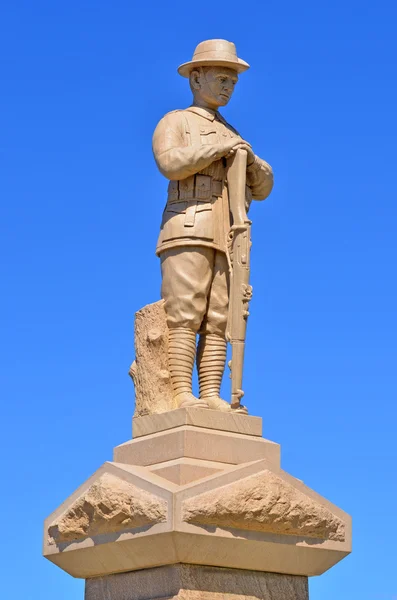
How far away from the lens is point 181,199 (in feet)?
33.9

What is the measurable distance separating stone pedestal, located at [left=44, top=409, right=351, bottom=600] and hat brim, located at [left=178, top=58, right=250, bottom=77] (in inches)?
109

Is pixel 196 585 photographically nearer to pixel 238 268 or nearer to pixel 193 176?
pixel 238 268

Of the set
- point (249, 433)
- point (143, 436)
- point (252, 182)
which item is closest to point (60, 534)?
point (143, 436)

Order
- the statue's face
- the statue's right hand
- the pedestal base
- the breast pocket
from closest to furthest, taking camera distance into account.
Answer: the pedestal base
the statue's right hand
the breast pocket
the statue's face

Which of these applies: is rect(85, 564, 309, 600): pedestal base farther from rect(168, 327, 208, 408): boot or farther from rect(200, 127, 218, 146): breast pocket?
rect(200, 127, 218, 146): breast pocket

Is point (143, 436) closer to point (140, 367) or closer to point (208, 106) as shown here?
point (140, 367)

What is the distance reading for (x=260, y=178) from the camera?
10.6 meters

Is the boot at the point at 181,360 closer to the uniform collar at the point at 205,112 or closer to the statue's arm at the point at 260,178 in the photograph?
the statue's arm at the point at 260,178

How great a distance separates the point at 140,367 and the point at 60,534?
4.69ft

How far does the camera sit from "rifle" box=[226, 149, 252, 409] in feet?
32.9

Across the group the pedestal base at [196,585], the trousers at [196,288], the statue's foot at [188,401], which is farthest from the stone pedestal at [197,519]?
the trousers at [196,288]

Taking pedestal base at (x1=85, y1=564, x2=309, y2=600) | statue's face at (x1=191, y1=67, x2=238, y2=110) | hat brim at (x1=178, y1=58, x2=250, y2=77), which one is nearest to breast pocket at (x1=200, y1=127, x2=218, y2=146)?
statue's face at (x1=191, y1=67, x2=238, y2=110)

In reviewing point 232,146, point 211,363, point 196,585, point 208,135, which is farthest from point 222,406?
point 208,135

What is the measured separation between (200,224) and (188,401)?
4.49ft
